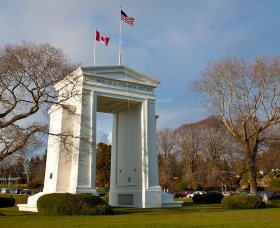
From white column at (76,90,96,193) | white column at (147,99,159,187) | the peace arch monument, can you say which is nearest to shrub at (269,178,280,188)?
the peace arch monument

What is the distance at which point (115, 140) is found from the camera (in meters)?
33.8

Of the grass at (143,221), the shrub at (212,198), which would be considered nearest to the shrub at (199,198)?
the shrub at (212,198)

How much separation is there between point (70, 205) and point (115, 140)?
14659 mm

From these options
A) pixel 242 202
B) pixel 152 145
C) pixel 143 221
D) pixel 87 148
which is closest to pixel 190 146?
pixel 152 145

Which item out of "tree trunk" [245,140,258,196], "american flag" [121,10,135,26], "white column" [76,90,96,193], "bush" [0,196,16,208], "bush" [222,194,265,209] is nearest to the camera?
"white column" [76,90,96,193]

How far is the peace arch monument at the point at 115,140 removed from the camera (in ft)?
87.6

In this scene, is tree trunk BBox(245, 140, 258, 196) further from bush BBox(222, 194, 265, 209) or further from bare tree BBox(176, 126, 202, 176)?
bare tree BBox(176, 126, 202, 176)

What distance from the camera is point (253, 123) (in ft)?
115

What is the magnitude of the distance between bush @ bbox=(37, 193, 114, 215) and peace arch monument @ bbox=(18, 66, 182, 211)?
552 centimetres

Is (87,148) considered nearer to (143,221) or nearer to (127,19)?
(127,19)

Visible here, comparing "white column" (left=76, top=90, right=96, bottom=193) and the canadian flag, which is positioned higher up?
the canadian flag

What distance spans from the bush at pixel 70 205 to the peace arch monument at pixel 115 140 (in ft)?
18.1

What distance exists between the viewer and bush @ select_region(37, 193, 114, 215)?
19.4 meters

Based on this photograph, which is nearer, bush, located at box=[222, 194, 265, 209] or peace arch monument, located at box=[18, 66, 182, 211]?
bush, located at box=[222, 194, 265, 209]
